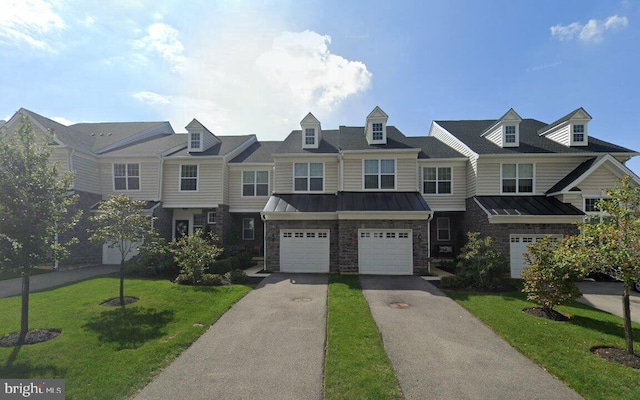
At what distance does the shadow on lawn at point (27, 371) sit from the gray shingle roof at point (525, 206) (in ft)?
55.1

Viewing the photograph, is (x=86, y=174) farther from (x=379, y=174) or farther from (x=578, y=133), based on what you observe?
(x=578, y=133)

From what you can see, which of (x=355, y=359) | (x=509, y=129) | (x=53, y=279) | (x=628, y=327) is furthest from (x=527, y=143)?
(x=53, y=279)

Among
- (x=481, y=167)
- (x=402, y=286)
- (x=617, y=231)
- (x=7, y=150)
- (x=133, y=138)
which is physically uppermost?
(x=133, y=138)

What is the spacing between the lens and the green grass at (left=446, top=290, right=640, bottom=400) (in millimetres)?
4977

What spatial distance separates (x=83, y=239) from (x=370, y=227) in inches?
660

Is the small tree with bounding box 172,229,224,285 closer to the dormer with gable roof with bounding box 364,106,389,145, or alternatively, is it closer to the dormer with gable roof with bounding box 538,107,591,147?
the dormer with gable roof with bounding box 364,106,389,145

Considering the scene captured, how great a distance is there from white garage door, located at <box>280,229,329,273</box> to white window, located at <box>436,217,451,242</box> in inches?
340

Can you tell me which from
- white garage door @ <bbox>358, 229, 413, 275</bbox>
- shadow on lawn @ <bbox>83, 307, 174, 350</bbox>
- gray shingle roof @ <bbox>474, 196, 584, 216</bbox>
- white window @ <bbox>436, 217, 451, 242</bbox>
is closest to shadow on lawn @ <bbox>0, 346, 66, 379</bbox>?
shadow on lawn @ <bbox>83, 307, 174, 350</bbox>

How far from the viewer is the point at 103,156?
18016 mm

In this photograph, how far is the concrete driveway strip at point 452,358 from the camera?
4.80 meters

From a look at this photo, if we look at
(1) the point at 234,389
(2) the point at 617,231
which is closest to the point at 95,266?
(1) the point at 234,389

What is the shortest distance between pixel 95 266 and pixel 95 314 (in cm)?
1057

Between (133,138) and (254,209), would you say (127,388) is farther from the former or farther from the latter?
(133,138)

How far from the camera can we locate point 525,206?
15078mm
